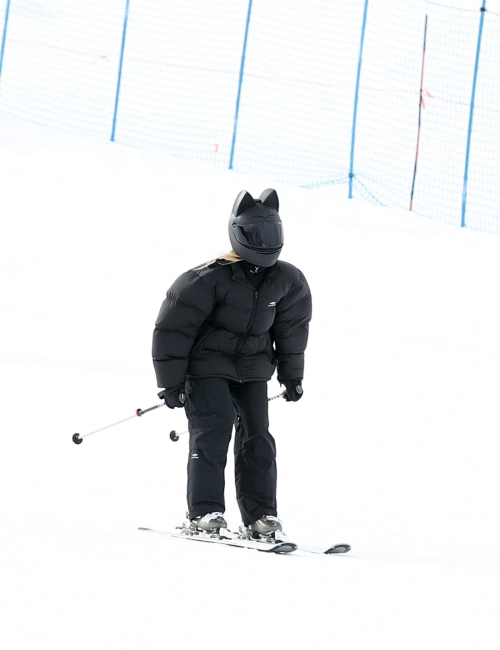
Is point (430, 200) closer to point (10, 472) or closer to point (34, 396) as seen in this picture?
point (34, 396)

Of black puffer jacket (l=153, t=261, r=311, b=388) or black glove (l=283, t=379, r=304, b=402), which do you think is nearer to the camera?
black puffer jacket (l=153, t=261, r=311, b=388)

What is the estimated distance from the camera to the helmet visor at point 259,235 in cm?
400

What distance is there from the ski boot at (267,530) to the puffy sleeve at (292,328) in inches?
24.5

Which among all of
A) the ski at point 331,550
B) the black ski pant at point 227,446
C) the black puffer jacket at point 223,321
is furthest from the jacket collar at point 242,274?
the ski at point 331,550

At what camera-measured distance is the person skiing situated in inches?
157

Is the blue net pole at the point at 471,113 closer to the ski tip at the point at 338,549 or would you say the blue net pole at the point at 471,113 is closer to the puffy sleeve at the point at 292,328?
the puffy sleeve at the point at 292,328

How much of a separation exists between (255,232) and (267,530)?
120cm

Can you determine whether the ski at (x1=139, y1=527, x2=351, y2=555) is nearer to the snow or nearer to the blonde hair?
the snow

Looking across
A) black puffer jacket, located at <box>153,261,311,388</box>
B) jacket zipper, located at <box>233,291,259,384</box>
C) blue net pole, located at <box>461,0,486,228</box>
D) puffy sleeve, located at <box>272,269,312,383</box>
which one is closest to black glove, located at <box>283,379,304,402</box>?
puffy sleeve, located at <box>272,269,312,383</box>

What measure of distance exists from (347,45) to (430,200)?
8.03ft

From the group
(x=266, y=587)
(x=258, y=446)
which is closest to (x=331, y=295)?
(x=258, y=446)

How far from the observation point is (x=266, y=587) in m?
3.07

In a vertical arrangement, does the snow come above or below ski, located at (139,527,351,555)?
above

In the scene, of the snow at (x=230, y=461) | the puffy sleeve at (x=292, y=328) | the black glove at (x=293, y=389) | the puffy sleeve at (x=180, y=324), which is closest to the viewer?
the snow at (x=230, y=461)
